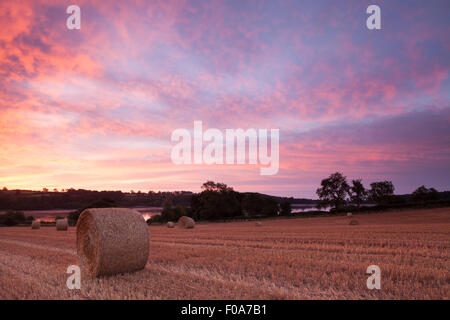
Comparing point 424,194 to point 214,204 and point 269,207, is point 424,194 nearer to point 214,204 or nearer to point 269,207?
point 269,207

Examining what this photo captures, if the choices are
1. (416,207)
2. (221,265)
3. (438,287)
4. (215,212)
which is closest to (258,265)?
(221,265)

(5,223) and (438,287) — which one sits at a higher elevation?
(438,287)

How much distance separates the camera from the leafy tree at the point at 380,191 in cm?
8696

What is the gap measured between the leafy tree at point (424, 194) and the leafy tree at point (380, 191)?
7.33 m

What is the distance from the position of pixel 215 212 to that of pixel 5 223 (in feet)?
119

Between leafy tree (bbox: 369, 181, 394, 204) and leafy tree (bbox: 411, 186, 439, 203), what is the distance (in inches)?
289

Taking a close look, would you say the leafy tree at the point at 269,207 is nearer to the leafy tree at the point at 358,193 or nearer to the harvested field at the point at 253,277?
the leafy tree at the point at 358,193

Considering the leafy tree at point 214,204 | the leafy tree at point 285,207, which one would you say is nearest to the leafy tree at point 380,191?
the leafy tree at point 285,207

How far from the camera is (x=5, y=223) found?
54.8 m

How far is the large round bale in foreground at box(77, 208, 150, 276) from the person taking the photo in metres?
8.42

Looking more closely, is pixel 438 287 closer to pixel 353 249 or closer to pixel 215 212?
pixel 353 249

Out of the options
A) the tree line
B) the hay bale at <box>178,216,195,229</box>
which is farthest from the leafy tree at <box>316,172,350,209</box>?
the hay bale at <box>178,216,195,229</box>

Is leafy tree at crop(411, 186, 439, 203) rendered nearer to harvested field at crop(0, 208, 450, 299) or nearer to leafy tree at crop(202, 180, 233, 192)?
leafy tree at crop(202, 180, 233, 192)
